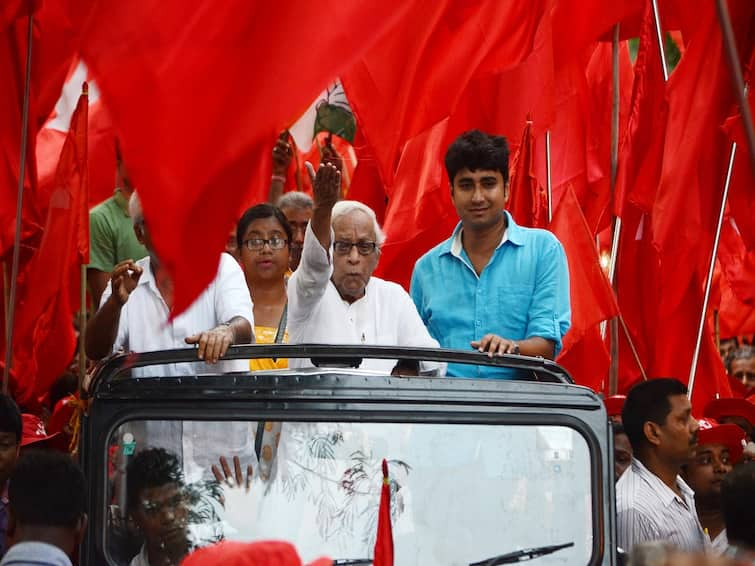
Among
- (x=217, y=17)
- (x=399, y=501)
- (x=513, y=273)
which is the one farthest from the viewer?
(x=513, y=273)

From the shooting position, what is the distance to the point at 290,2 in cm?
421

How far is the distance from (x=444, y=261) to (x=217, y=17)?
112 inches

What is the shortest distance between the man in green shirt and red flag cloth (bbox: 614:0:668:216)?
3084mm

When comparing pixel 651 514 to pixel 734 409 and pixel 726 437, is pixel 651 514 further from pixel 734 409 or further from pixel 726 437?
pixel 734 409

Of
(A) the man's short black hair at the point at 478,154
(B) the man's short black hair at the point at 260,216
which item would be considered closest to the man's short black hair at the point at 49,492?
(B) the man's short black hair at the point at 260,216

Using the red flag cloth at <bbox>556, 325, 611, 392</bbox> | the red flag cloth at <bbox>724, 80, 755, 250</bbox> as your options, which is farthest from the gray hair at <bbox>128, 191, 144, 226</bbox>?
the red flag cloth at <bbox>724, 80, 755, 250</bbox>

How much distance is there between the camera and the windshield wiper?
183 inches

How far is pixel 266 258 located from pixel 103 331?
1317mm

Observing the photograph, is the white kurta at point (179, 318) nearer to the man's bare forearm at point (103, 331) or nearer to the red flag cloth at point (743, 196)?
the man's bare forearm at point (103, 331)

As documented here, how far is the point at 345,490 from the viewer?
463 centimetres

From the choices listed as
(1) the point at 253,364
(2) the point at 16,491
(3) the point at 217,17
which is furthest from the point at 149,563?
(1) the point at 253,364

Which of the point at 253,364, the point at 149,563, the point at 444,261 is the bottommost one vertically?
the point at 149,563

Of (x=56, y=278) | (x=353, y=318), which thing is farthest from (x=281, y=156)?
(x=353, y=318)

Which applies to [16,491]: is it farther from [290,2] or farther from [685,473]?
[685,473]
